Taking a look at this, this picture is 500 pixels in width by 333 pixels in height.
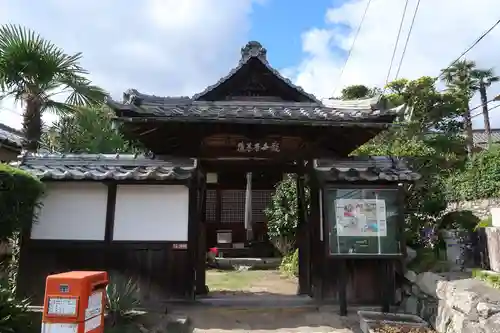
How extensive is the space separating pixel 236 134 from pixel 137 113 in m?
1.95

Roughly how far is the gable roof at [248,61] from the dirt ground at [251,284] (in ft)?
15.7

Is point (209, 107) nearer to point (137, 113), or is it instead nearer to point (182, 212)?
point (137, 113)

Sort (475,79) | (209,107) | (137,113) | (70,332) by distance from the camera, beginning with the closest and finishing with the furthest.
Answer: (70,332) → (137,113) → (209,107) → (475,79)

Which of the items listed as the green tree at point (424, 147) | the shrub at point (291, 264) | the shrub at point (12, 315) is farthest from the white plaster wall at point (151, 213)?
the shrub at point (291, 264)

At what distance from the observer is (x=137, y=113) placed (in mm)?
7000

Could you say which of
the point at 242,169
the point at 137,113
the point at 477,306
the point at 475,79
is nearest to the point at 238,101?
the point at 242,169

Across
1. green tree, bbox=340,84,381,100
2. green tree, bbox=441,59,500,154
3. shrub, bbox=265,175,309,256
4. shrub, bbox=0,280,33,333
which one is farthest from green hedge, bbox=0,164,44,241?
green tree, bbox=441,59,500,154

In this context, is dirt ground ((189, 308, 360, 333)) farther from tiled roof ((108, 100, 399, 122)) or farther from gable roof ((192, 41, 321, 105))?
gable roof ((192, 41, 321, 105))

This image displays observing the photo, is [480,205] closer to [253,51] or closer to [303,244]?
[303,244]

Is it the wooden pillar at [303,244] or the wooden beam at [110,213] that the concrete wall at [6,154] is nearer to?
the wooden beam at [110,213]

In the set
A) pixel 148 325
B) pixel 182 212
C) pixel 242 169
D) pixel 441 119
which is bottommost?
pixel 148 325

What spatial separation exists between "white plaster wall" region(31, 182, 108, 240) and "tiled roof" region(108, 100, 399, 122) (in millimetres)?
1790

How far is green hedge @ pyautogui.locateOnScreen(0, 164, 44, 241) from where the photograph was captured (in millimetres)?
6055

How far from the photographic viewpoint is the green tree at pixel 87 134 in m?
11.0
